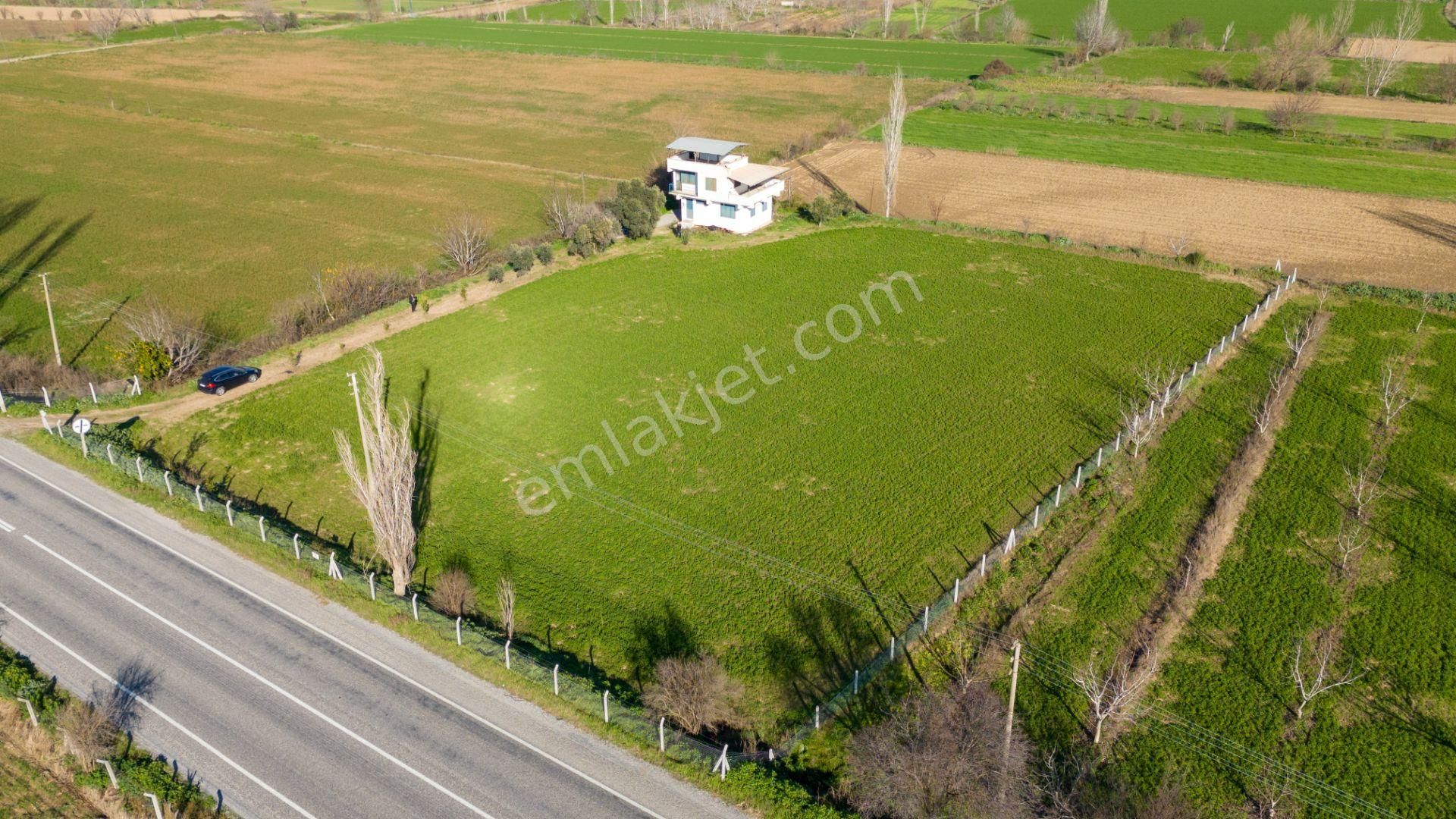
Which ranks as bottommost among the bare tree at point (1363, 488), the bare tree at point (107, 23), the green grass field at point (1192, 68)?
the bare tree at point (1363, 488)

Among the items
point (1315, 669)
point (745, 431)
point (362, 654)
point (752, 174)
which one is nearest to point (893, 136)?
point (752, 174)

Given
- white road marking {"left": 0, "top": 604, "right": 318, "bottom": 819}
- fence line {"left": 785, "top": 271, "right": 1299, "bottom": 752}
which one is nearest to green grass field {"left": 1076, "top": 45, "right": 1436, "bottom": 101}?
fence line {"left": 785, "top": 271, "right": 1299, "bottom": 752}

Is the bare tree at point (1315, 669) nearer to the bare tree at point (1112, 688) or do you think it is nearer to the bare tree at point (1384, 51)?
the bare tree at point (1112, 688)

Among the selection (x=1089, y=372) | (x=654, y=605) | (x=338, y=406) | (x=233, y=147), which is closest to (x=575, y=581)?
(x=654, y=605)

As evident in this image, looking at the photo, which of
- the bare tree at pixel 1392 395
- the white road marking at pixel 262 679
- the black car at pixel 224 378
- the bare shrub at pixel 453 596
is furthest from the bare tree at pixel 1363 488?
the black car at pixel 224 378

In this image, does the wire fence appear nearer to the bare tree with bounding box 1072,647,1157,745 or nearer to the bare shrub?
the bare shrub

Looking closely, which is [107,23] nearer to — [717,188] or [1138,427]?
[717,188]
